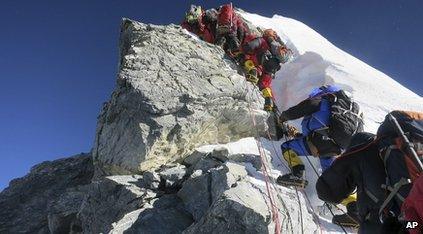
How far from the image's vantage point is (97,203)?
32.1 ft

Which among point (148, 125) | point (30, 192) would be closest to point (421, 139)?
point (148, 125)

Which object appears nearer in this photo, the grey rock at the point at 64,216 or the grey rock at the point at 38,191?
the grey rock at the point at 64,216

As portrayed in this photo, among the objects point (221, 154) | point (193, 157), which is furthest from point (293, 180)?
point (193, 157)

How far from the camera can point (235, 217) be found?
6.94 meters

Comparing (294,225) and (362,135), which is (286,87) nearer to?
(294,225)

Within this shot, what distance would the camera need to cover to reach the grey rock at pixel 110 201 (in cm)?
902

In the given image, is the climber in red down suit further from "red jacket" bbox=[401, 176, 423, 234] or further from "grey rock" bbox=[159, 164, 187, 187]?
"red jacket" bbox=[401, 176, 423, 234]

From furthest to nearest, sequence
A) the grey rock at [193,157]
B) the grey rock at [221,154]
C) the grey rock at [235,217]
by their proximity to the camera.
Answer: the grey rock at [193,157] → the grey rock at [221,154] → the grey rock at [235,217]

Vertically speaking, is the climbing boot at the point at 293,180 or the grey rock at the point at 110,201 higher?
the grey rock at the point at 110,201

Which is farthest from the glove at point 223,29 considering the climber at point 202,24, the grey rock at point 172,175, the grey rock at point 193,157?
the grey rock at point 172,175

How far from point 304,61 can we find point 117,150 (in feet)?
30.6

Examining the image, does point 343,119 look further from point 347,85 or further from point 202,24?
point 202,24

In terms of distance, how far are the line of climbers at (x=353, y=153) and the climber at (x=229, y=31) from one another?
107 centimetres

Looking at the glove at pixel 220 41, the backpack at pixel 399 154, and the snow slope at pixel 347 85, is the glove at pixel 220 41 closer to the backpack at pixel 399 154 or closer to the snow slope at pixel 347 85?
the snow slope at pixel 347 85
